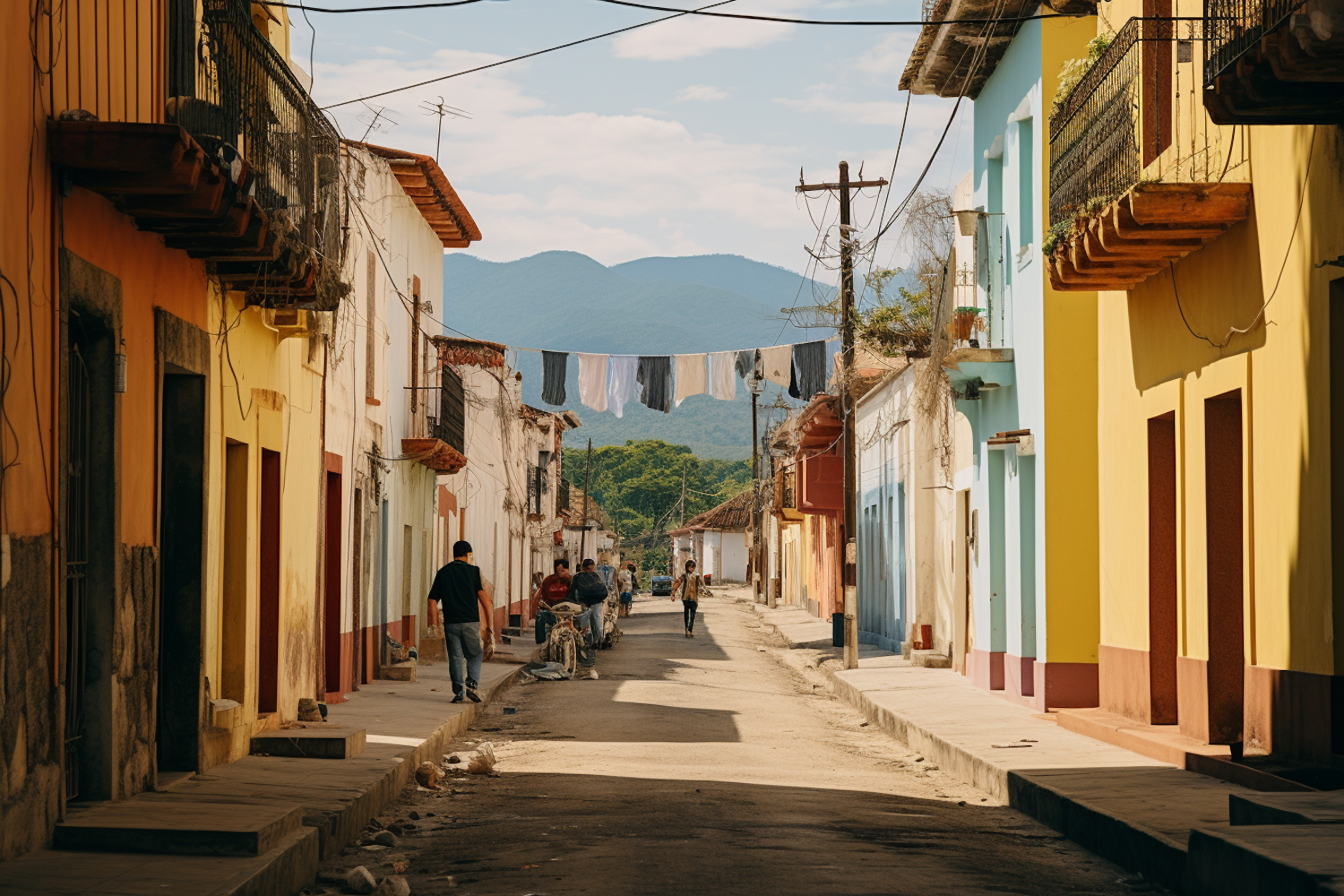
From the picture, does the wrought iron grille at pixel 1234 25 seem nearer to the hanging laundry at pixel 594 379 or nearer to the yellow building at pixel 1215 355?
the yellow building at pixel 1215 355

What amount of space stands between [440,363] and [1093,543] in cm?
1272

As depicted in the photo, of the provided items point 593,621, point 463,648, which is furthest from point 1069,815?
point 593,621

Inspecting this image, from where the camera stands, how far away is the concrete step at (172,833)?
24.2 ft

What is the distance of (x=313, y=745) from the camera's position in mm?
11609

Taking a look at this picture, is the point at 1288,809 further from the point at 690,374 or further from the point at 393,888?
the point at 690,374

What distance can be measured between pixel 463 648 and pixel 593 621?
1037cm

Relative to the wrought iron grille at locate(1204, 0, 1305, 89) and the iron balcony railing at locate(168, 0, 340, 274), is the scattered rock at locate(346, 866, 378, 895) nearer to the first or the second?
the iron balcony railing at locate(168, 0, 340, 274)

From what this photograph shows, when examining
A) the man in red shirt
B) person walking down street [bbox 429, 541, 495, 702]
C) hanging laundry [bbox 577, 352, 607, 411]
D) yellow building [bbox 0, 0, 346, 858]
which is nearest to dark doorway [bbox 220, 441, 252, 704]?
yellow building [bbox 0, 0, 346, 858]

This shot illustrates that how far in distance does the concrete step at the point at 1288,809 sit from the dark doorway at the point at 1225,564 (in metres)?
3.36

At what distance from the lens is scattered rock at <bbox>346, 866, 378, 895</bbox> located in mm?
7660

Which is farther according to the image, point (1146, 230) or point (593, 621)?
point (593, 621)

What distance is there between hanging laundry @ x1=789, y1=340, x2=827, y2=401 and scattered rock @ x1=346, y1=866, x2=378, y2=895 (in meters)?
25.1

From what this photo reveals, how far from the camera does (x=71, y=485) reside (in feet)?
27.7

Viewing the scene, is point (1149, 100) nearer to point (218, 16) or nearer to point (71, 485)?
point (218, 16)
